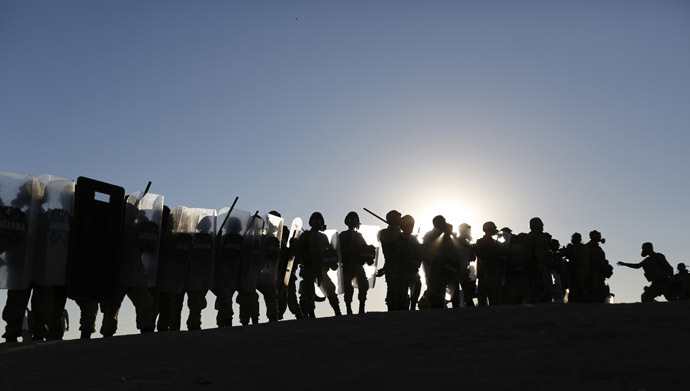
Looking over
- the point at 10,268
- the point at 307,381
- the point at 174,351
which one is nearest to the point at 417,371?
the point at 307,381

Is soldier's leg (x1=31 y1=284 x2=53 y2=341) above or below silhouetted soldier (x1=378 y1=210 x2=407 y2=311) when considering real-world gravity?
below

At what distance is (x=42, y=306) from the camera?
884 centimetres

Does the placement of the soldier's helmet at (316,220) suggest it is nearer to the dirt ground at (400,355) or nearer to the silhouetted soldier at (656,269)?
the dirt ground at (400,355)

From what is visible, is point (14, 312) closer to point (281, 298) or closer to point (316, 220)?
point (316, 220)

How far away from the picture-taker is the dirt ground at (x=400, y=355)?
4.43m

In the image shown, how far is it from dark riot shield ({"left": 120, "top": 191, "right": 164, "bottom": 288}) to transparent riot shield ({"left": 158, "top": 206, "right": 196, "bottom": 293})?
275 mm

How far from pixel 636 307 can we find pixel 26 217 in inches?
264

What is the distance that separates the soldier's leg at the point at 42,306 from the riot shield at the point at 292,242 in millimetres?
4333

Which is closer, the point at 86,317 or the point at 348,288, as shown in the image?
the point at 86,317

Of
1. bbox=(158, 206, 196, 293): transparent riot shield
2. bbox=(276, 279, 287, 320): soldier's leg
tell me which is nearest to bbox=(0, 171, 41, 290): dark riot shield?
bbox=(158, 206, 196, 293): transparent riot shield

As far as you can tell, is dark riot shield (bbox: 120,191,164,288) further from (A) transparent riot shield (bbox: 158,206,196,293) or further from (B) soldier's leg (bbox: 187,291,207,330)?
(B) soldier's leg (bbox: 187,291,207,330)

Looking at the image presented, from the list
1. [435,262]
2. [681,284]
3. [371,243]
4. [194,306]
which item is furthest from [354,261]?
[681,284]

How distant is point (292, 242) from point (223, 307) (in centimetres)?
203

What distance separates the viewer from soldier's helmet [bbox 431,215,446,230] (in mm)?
11695
